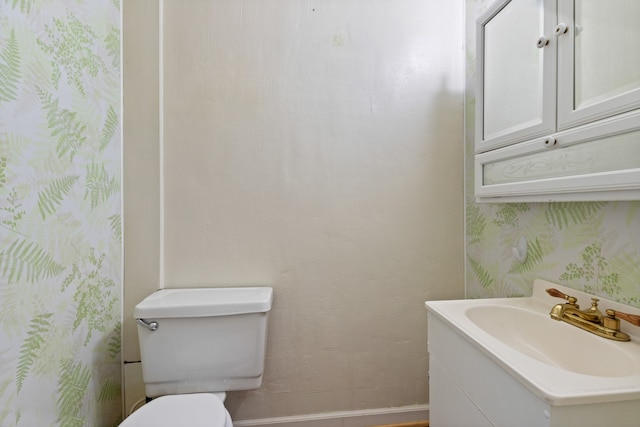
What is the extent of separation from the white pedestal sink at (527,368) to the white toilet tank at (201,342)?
64 cm

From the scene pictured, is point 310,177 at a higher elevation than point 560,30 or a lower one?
lower

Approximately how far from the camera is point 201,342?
3.54ft

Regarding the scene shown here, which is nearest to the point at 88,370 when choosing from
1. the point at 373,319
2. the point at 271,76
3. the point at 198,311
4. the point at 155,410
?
the point at 155,410

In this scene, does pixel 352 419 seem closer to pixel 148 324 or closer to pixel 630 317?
pixel 148 324

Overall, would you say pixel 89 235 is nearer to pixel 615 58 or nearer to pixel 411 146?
pixel 411 146

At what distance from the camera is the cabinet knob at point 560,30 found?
2.41 feet

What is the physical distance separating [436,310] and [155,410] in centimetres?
94

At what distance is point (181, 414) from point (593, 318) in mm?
1206

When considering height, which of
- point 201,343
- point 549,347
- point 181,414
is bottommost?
point 181,414

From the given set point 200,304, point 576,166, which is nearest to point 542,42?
point 576,166

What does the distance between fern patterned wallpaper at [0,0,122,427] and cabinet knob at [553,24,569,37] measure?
1363mm

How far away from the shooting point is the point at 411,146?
53.3 inches

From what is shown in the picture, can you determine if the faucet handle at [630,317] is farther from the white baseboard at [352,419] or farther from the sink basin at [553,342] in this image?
the white baseboard at [352,419]

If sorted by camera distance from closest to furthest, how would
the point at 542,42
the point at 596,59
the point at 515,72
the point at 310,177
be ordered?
the point at 596,59
the point at 542,42
the point at 515,72
the point at 310,177
